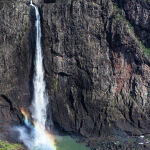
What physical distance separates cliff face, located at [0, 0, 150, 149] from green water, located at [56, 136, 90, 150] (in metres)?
1.88

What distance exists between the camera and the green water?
3947 cm

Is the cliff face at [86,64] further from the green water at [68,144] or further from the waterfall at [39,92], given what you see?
the green water at [68,144]

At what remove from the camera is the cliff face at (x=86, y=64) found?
4331cm

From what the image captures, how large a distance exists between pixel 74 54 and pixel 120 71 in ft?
21.2

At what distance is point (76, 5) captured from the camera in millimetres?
43531

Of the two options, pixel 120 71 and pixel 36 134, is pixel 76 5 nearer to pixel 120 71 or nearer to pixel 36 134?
pixel 120 71

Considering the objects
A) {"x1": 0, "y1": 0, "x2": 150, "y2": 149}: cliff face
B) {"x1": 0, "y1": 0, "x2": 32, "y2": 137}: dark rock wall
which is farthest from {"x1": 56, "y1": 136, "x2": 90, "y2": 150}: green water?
{"x1": 0, "y1": 0, "x2": 32, "y2": 137}: dark rock wall

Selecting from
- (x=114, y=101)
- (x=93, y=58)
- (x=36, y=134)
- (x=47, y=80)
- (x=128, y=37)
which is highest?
(x=128, y=37)

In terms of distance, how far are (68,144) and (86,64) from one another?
10494 millimetres

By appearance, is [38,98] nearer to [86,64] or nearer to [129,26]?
[86,64]

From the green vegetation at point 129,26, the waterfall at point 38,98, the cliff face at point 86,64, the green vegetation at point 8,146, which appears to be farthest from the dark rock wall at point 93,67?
the green vegetation at point 8,146

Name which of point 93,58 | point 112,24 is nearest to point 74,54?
point 93,58

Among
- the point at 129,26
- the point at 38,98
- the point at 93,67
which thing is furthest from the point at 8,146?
the point at 129,26

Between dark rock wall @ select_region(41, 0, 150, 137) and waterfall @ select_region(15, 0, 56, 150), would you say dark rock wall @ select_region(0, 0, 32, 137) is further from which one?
dark rock wall @ select_region(41, 0, 150, 137)
